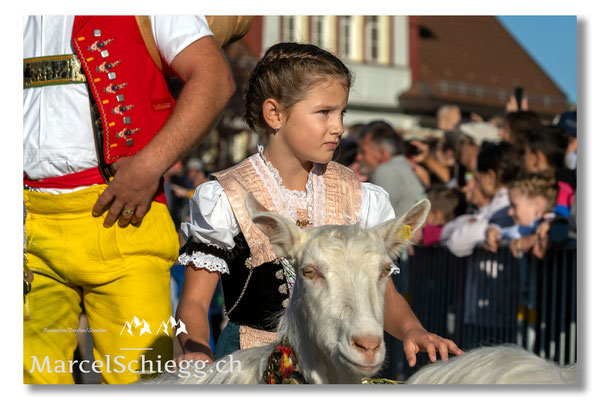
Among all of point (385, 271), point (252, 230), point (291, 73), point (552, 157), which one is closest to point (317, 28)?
point (291, 73)

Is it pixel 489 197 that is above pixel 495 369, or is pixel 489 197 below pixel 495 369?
above

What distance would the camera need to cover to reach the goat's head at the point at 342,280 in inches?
89.2

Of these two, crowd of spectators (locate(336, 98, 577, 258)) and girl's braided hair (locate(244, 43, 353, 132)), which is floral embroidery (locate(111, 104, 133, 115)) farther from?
crowd of spectators (locate(336, 98, 577, 258))

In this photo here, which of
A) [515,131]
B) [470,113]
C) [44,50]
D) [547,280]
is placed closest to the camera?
[44,50]

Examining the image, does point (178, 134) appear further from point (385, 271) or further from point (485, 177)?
point (485, 177)

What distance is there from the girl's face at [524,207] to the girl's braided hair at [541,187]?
24 mm

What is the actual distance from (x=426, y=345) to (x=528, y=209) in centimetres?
281

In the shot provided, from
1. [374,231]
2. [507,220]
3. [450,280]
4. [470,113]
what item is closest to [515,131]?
[507,220]

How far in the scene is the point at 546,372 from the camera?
2945mm

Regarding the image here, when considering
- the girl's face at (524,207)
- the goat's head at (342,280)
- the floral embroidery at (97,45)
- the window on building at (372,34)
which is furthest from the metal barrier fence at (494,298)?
the floral embroidery at (97,45)

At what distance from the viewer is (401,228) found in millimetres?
2568

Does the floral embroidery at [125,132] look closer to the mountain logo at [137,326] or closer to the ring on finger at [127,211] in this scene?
the ring on finger at [127,211]
